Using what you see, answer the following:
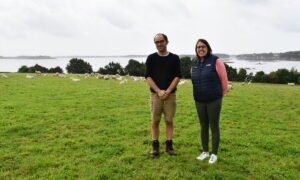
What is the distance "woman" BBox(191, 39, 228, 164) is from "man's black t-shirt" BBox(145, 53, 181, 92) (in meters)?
0.43

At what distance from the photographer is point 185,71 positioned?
2000 inches

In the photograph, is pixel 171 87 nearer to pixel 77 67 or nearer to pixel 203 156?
pixel 203 156

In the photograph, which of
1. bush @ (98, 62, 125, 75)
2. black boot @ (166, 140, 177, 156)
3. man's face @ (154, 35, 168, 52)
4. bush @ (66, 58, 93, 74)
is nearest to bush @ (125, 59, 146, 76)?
bush @ (98, 62, 125, 75)

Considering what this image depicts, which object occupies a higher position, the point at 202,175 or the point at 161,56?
the point at 161,56

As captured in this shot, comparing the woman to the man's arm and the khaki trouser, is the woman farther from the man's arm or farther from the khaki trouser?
the khaki trouser

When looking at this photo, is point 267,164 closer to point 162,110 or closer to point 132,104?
point 162,110

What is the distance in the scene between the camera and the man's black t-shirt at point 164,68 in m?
4.84

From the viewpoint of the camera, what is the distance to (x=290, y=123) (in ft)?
27.3

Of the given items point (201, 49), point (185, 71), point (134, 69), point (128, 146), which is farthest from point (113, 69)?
point (201, 49)

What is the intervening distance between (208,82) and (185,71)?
4706cm

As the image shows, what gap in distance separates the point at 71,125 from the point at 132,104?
14.5ft

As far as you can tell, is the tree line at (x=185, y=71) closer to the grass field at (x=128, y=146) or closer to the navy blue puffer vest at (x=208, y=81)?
the grass field at (x=128, y=146)

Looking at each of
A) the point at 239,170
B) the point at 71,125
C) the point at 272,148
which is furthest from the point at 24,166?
the point at 272,148

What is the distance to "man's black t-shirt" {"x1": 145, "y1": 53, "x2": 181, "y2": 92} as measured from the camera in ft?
15.9
